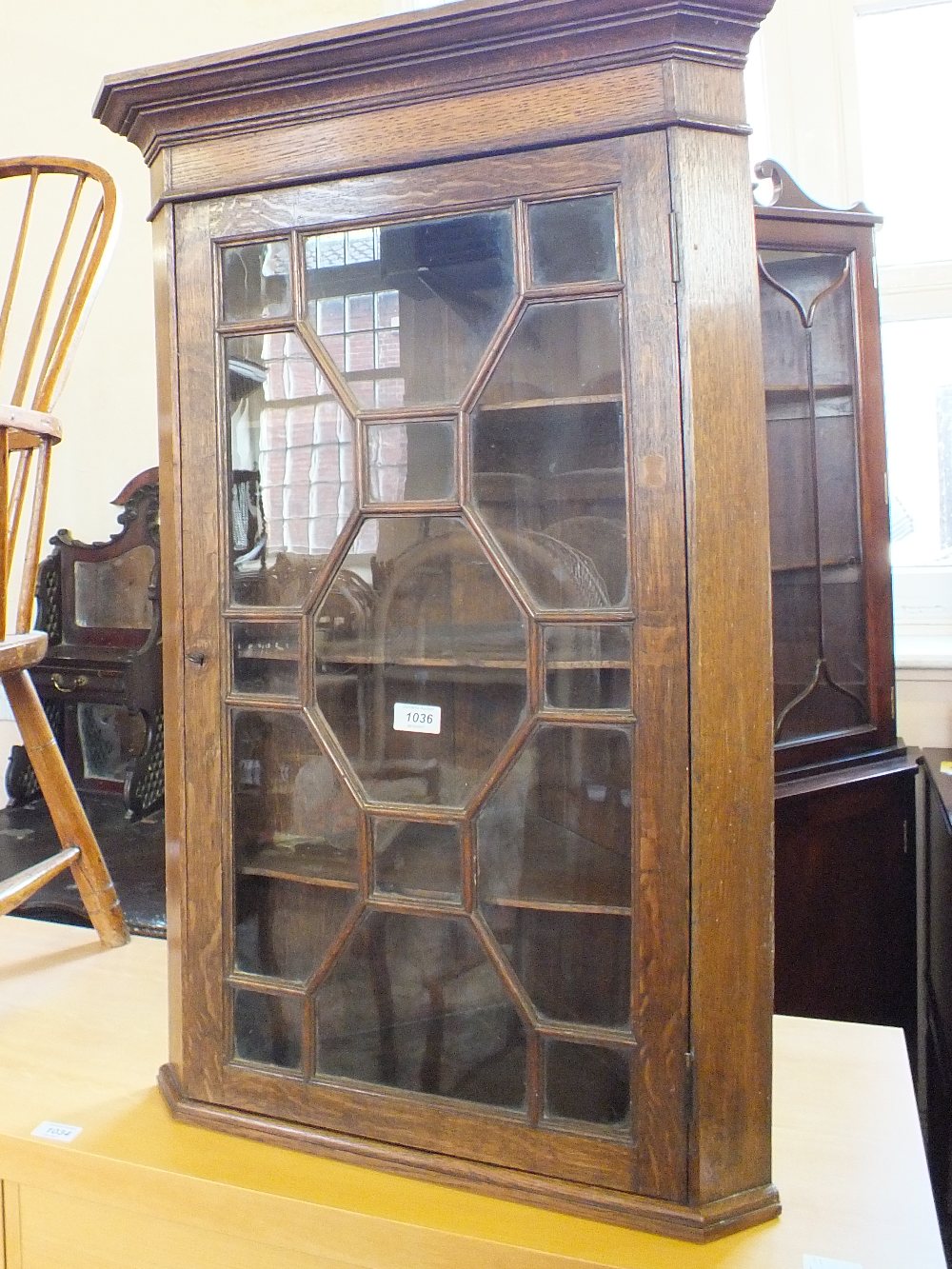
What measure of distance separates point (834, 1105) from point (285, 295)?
1.00 metres

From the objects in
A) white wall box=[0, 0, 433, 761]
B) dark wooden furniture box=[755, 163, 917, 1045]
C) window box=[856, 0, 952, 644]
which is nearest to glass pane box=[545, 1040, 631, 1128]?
dark wooden furniture box=[755, 163, 917, 1045]

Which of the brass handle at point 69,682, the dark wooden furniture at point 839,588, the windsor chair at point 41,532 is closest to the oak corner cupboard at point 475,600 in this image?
the windsor chair at point 41,532

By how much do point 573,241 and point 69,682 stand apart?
2101 millimetres

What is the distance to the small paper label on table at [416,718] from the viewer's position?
2.93 feet

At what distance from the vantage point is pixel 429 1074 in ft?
2.98

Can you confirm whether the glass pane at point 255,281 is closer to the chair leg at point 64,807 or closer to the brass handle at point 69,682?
the chair leg at point 64,807

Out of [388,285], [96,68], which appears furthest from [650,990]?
[96,68]

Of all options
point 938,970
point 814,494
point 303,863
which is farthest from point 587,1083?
point 814,494

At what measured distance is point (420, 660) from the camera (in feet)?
2.97

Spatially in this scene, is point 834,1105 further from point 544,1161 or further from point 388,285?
point 388,285

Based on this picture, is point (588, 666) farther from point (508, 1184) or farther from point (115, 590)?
point (115, 590)

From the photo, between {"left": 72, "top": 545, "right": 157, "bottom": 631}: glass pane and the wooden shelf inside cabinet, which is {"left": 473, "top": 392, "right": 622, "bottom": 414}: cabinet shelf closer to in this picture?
the wooden shelf inside cabinet

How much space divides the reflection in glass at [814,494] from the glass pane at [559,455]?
1.06 metres

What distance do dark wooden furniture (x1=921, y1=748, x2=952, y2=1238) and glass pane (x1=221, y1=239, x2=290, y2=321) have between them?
3.90 ft
